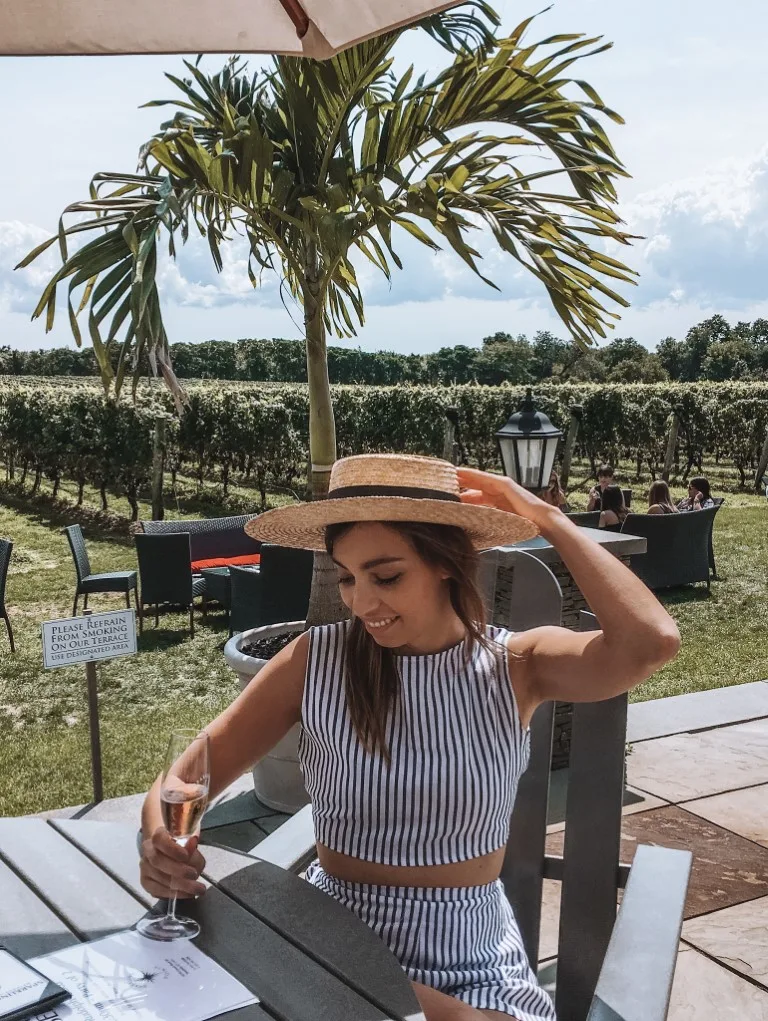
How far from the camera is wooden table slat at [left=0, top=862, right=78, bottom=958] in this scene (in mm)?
1242

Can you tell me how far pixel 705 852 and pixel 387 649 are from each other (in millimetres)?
2214

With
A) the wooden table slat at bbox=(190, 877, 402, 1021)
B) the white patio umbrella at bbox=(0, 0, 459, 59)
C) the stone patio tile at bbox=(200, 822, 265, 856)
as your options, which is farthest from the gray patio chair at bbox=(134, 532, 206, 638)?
the wooden table slat at bbox=(190, 877, 402, 1021)

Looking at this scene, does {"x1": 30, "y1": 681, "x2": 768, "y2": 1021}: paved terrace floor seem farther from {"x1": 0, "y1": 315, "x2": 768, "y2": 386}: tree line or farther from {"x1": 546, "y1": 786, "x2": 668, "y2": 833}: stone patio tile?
{"x1": 0, "y1": 315, "x2": 768, "y2": 386}: tree line

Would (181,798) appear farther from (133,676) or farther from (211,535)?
(211,535)

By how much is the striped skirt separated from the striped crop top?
2.0 inches

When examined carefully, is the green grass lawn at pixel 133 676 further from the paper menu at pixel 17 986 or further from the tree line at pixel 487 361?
the paper menu at pixel 17 986

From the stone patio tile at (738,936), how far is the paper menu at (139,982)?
1.85 metres

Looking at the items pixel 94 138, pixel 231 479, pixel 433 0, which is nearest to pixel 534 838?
pixel 433 0

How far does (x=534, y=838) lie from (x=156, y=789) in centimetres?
78

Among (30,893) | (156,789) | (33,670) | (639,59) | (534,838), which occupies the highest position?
(639,59)

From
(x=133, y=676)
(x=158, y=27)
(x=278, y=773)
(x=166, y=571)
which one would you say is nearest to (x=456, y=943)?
(x=158, y=27)

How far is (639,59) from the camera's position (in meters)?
2.97

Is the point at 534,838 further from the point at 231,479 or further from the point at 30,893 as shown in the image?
the point at 231,479

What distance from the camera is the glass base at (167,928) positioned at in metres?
1.25
